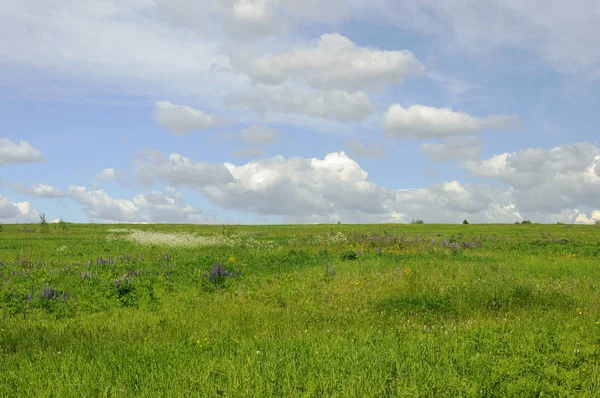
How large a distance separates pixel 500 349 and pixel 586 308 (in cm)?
526

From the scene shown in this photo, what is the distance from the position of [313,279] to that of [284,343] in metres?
6.72

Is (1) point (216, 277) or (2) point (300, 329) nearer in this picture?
(2) point (300, 329)

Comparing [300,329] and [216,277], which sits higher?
[216,277]

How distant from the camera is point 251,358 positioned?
646 cm

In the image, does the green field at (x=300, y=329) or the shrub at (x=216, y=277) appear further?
the shrub at (x=216, y=277)

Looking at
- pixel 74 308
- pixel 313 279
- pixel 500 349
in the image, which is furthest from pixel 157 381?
pixel 313 279

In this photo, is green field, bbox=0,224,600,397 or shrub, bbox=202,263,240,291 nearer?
green field, bbox=0,224,600,397

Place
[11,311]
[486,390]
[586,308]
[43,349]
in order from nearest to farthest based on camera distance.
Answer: [486,390] → [43,349] → [586,308] → [11,311]

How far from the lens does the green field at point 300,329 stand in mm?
5730

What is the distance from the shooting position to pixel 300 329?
8836 millimetres

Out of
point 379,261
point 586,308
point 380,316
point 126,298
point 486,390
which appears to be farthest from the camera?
point 379,261

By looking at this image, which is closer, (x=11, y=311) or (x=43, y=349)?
(x=43, y=349)

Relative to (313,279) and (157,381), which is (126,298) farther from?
(157,381)

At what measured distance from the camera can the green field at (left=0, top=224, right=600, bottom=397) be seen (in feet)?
18.8
